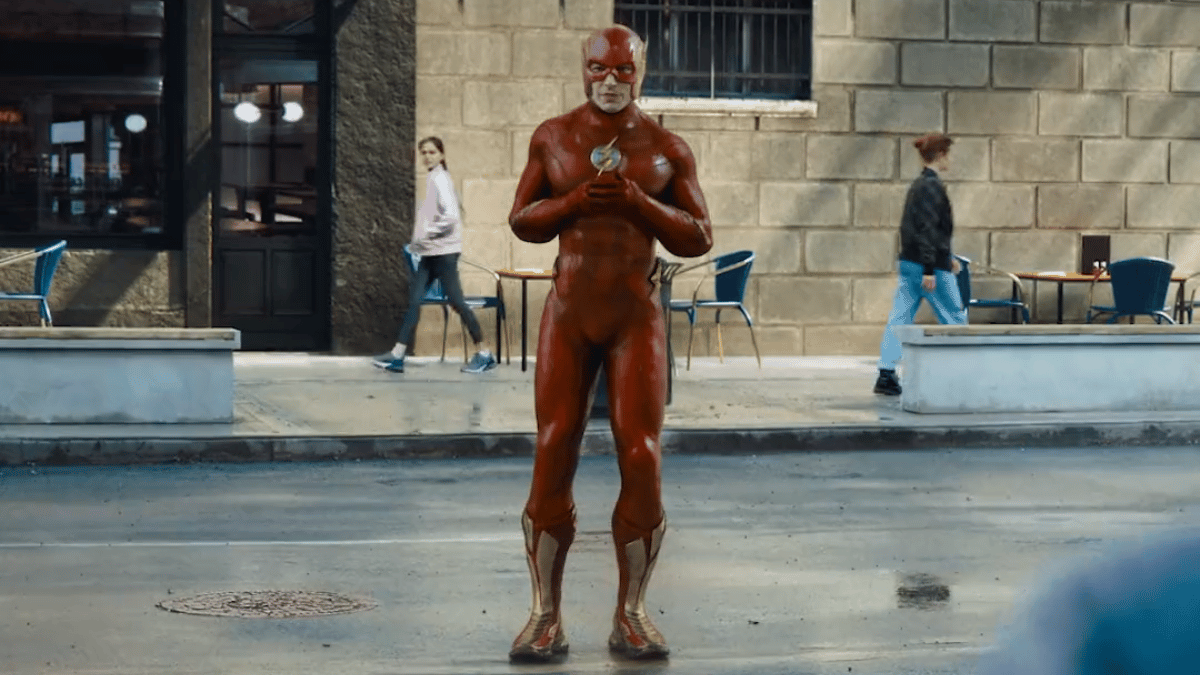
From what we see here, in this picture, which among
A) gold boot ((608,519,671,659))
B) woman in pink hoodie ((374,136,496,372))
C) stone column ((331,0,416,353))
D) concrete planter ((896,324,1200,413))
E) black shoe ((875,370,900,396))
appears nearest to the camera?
gold boot ((608,519,671,659))

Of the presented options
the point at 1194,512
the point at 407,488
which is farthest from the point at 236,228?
the point at 1194,512

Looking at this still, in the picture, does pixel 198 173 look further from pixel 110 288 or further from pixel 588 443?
pixel 588 443

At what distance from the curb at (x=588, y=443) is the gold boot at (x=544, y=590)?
610 cm

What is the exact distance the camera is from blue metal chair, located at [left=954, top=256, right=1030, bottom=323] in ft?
60.0

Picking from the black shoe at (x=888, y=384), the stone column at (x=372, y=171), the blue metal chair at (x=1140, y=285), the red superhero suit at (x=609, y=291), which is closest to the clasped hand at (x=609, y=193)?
the red superhero suit at (x=609, y=291)

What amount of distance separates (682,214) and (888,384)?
933cm

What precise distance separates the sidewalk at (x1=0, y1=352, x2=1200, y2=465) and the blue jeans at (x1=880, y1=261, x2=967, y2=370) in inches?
18.0

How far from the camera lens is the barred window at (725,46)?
60.7 ft

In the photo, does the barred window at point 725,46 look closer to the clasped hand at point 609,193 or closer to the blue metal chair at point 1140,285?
the blue metal chair at point 1140,285

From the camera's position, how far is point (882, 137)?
1905 cm

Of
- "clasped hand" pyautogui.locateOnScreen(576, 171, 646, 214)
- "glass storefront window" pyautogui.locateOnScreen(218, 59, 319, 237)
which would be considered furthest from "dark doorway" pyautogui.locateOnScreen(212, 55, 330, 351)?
"clasped hand" pyautogui.locateOnScreen(576, 171, 646, 214)

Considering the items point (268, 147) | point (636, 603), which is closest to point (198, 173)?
point (268, 147)

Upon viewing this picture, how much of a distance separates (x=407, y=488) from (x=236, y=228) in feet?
23.9

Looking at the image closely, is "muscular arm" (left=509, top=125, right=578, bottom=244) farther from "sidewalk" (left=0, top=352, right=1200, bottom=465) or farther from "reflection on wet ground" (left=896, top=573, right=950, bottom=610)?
"sidewalk" (left=0, top=352, right=1200, bottom=465)
